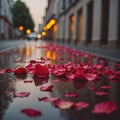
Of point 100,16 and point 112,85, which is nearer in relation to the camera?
point 112,85

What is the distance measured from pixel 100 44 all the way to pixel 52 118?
50.0 feet

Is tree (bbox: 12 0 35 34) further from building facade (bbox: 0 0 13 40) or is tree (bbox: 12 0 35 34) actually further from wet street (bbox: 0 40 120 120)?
wet street (bbox: 0 40 120 120)

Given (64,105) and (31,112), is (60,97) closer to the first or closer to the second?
(64,105)

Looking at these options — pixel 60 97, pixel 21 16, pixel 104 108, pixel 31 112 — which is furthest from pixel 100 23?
pixel 21 16

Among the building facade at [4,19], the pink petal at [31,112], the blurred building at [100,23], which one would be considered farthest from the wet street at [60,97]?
the building facade at [4,19]

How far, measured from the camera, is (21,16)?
82.2 meters

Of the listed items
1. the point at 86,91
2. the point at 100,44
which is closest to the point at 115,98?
the point at 86,91

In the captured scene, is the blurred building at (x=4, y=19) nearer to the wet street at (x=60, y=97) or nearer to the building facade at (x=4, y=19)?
the building facade at (x=4, y=19)

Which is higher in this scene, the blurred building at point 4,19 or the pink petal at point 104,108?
the blurred building at point 4,19

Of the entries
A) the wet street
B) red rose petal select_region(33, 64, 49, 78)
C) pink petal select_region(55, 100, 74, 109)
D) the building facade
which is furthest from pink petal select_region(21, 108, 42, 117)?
the building facade

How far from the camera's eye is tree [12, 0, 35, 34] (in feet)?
269

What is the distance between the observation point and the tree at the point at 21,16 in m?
82.1

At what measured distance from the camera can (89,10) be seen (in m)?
21.6

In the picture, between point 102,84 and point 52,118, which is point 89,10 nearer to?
point 102,84
